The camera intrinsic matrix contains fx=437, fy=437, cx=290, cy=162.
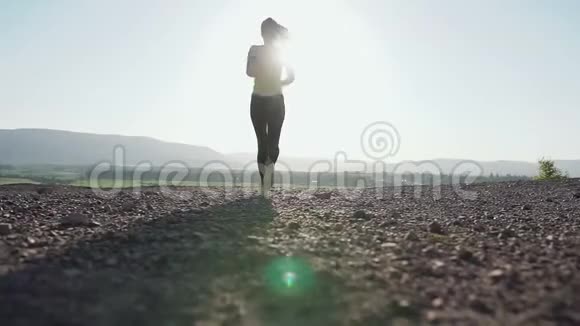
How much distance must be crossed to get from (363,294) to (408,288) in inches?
10.3

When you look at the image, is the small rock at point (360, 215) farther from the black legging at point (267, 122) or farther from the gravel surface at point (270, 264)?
the black legging at point (267, 122)

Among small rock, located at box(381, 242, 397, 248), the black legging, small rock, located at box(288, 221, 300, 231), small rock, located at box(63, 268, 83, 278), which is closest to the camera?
small rock, located at box(63, 268, 83, 278)

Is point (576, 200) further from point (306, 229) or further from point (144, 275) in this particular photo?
point (144, 275)

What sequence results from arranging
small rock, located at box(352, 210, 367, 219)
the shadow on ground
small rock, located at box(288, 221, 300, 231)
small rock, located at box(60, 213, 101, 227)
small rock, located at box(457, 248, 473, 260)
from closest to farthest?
the shadow on ground
small rock, located at box(457, 248, 473, 260)
small rock, located at box(288, 221, 300, 231)
small rock, located at box(60, 213, 101, 227)
small rock, located at box(352, 210, 367, 219)

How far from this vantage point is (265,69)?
8.00m

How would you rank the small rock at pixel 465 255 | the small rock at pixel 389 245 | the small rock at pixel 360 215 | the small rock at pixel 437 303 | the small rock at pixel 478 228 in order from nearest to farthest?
the small rock at pixel 437 303, the small rock at pixel 465 255, the small rock at pixel 389 245, the small rock at pixel 478 228, the small rock at pixel 360 215

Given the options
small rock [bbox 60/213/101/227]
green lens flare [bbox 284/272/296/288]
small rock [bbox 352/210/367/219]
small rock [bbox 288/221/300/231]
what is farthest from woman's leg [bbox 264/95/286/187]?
green lens flare [bbox 284/272/296/288]

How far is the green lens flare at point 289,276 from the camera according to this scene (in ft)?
7.37

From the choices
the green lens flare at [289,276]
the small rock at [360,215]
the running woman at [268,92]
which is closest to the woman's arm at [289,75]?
the running woman at [268,92]

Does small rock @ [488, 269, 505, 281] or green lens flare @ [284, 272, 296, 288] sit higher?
small rock @ [488, 269, 505, 281]

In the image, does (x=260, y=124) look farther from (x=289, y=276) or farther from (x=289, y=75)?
(x=289, y=276)

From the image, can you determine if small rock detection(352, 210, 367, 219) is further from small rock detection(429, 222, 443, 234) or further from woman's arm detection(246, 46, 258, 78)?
woman's arm detection(246, 46, 258, 78)

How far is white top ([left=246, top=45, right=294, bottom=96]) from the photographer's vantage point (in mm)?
7980

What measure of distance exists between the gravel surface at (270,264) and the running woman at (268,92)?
3.54 meters
